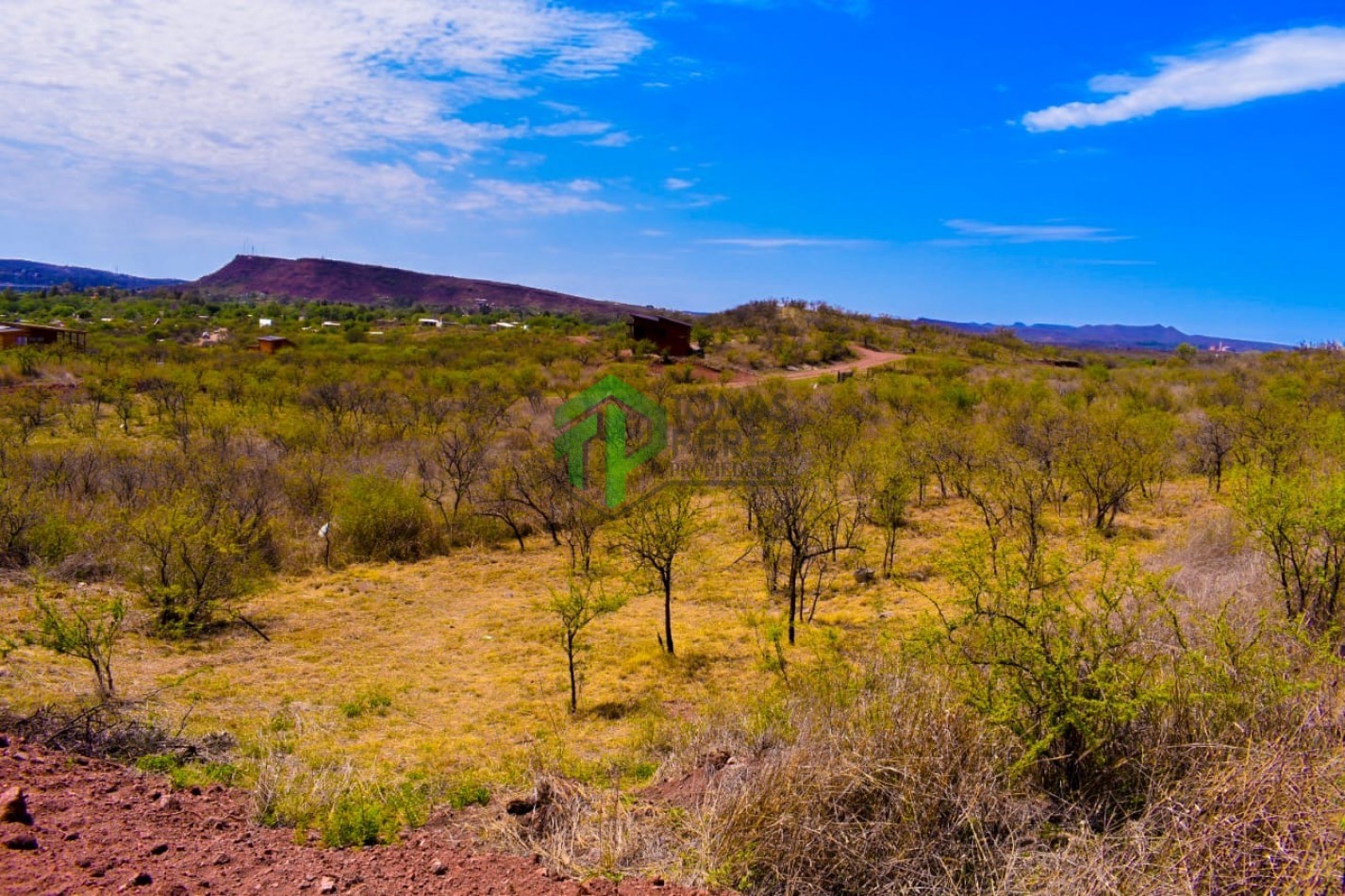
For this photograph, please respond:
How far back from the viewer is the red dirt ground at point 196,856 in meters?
3.87

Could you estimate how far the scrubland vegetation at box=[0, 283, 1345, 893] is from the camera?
439 cm

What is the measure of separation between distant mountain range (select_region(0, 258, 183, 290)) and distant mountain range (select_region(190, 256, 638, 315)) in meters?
21.1

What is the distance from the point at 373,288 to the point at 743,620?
134 metres

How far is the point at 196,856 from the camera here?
4.20 m

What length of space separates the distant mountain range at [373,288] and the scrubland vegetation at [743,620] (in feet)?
331

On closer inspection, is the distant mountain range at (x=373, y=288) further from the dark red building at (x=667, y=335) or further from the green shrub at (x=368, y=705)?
the green shrub at (x=368, y=705)

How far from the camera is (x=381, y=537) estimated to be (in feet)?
55.7

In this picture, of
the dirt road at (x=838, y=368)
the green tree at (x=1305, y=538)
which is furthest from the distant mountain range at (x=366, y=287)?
the green tree at (x=1305, y=538)

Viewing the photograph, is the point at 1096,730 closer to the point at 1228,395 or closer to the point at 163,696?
the point at 163,696

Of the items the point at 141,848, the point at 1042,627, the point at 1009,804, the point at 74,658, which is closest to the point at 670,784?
the point at 1009,804

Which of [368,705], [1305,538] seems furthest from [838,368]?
[368,705]

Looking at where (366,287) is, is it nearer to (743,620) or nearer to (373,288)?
(373,288)

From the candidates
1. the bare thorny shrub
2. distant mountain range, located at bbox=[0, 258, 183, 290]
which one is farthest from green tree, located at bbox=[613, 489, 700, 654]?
distant mountain range, located at bbox=[0, 258, 183, 290]

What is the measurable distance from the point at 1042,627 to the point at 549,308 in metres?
A: 121
